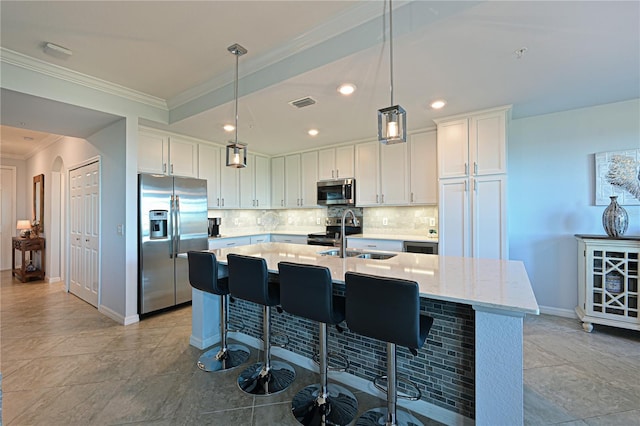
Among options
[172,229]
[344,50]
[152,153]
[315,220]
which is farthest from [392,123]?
[315,220]

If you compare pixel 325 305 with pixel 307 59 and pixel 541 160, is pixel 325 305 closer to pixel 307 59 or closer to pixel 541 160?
pixel 307 59

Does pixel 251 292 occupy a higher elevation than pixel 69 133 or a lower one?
lower

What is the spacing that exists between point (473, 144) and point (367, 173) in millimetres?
1593

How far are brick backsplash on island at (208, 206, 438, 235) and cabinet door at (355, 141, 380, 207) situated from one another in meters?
0.40

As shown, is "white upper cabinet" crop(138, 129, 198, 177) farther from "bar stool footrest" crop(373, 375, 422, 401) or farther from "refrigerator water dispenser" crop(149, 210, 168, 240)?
"bar stool footrest" crop(373, 375, 422, 401)

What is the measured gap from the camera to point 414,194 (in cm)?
412

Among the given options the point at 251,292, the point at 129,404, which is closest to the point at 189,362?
the point at 129,404

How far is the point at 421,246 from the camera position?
374 centimetres

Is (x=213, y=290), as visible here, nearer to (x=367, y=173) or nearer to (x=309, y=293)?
(x=309, y=293)

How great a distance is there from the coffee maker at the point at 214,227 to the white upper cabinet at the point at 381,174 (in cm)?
234

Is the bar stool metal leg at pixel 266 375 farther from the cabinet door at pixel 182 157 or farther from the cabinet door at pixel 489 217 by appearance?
the cabinet door at pixel 182 157

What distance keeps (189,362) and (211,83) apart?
2.69 meters

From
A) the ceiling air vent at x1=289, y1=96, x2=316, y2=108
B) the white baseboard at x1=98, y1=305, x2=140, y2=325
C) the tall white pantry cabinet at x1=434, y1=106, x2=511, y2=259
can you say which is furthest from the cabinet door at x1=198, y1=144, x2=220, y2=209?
the tall white pantry cabinet at x1=434, y1=106, x2=511, y2=259

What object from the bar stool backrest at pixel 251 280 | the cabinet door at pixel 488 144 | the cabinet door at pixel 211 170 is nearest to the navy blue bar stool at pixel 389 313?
the bar stool backrest at pixel 251 280
